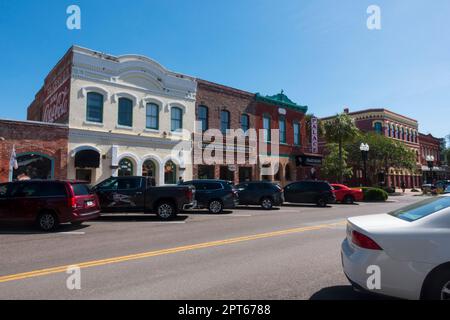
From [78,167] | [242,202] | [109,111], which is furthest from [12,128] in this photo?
[242,202]

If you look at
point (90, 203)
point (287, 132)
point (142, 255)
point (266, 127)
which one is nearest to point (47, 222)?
point (90, 203)

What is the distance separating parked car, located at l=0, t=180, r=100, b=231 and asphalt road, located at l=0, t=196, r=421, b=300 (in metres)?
0.44

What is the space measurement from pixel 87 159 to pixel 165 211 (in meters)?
7.89

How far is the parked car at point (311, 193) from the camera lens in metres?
21.0

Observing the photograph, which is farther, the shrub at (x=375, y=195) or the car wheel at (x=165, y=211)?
the shrub at (x=375, y=195)

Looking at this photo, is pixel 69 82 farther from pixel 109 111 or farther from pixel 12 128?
pixel 12 128

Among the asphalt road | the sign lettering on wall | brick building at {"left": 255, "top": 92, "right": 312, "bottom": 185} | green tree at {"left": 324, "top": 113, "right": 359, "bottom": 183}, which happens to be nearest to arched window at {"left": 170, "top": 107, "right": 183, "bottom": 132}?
the sign lettering on wall

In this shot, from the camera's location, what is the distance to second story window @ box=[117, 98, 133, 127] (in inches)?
810

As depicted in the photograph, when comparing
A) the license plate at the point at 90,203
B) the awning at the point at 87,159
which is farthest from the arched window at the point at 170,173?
the license plate at the point at 90,203

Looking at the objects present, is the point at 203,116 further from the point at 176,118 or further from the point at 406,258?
the point at 406,258

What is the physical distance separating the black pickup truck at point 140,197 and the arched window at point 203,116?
11956 mm

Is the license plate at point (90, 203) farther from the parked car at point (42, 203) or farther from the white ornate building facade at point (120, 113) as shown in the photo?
the white ornate building facade at point (120, 113)
